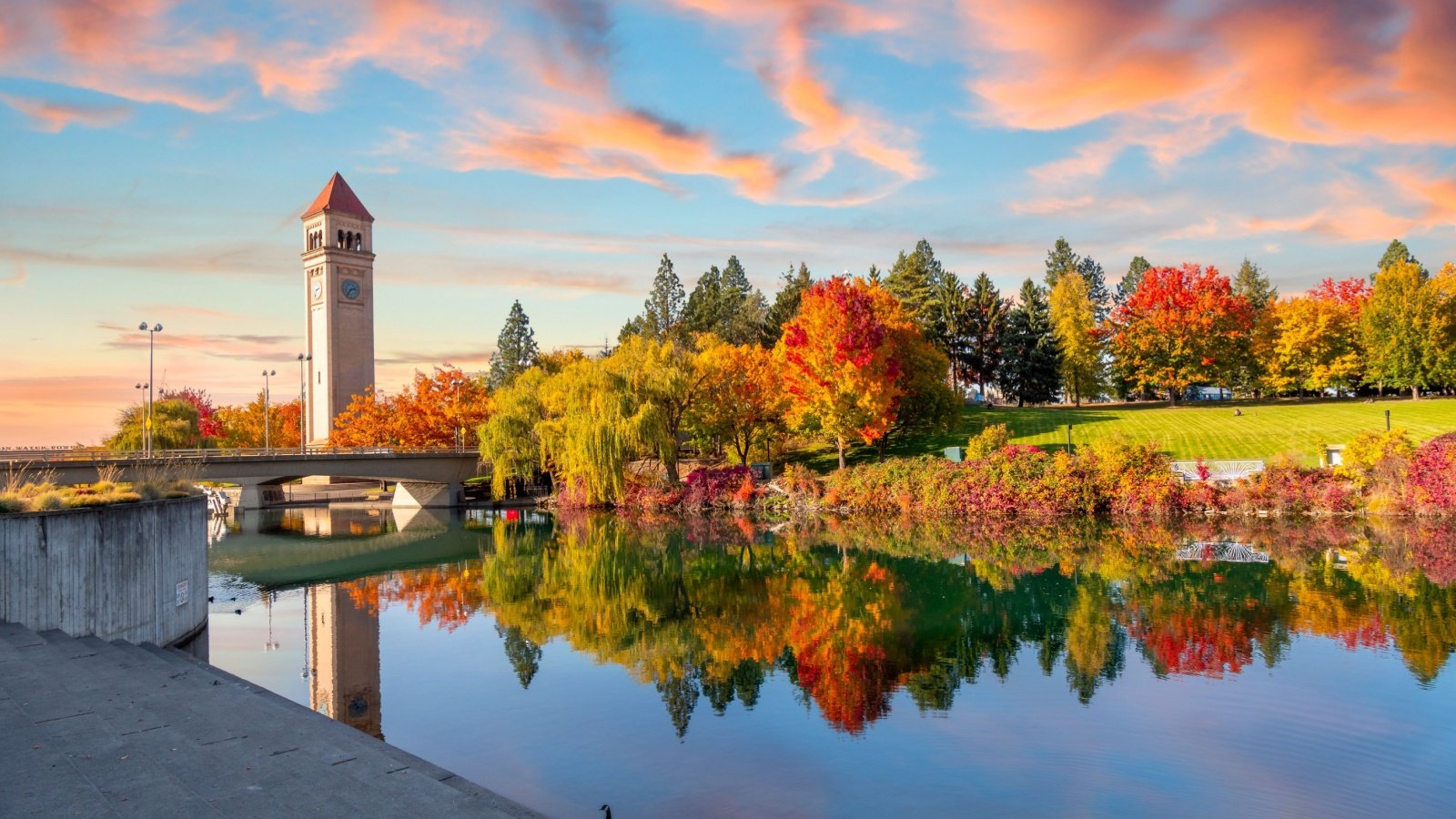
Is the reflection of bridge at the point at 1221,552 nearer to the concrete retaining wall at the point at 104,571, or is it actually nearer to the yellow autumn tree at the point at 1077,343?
the concrete retaining wall at the point at 104,571

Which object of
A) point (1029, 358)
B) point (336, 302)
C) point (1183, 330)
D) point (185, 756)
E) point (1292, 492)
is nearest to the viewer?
point (185, 756)

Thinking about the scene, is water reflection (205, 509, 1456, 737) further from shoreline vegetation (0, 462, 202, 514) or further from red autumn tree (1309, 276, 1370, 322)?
red autumn tree (1309, 276, 1370, 322)

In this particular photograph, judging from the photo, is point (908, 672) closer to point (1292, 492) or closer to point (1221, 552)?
point (1221, 552)

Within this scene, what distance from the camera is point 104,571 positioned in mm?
16812

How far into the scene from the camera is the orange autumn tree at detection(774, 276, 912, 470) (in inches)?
2093

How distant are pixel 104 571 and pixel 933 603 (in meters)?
18.9

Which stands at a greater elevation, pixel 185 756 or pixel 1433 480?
pixel 1433 480

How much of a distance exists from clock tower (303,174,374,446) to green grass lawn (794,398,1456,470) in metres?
54.3

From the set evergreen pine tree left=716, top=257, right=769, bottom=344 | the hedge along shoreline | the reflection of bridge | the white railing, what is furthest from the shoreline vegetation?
evergreen pine tree left=716, top=257, right=769, bottom=344

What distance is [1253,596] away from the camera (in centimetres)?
2450

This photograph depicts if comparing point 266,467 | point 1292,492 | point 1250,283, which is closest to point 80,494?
point 266,467

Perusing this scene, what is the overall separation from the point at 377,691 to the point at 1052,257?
11893 cm

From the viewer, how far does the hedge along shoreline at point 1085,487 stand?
1577 inches

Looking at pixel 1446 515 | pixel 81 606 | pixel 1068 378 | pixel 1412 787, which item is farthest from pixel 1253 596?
pixel 1068 378
